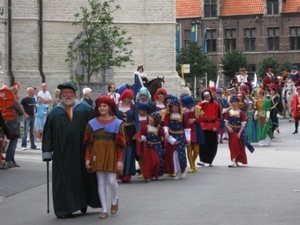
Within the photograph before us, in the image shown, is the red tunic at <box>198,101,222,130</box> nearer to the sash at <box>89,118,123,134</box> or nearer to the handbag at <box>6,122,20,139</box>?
the handbag at <box>6,122,20,139</box>

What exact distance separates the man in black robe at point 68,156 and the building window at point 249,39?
74.3 meters

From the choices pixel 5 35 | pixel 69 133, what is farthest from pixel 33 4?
pixel 69 133

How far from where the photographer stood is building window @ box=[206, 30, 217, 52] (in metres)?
87.2

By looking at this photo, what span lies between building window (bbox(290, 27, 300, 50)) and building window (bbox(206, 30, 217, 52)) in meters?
7.37

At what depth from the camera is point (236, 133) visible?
20.2 metres

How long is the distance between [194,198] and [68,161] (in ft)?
9.06

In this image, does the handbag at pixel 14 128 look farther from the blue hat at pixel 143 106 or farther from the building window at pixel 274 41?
the building window at pixel 274 41

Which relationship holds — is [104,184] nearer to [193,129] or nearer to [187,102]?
[187,102]

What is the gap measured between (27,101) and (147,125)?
978 cm

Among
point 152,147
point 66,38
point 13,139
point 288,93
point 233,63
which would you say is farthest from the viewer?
point 233,63

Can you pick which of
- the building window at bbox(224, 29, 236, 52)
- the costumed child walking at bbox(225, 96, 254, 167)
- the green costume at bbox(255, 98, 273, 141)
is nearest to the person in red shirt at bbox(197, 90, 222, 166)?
the costumed child walking at bbox(225, 96, 254, 167)

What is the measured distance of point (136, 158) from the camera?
17484mm

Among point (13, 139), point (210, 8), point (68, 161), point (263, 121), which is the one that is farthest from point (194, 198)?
point (210, 8)

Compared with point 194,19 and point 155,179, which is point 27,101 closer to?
→ point 155,179
